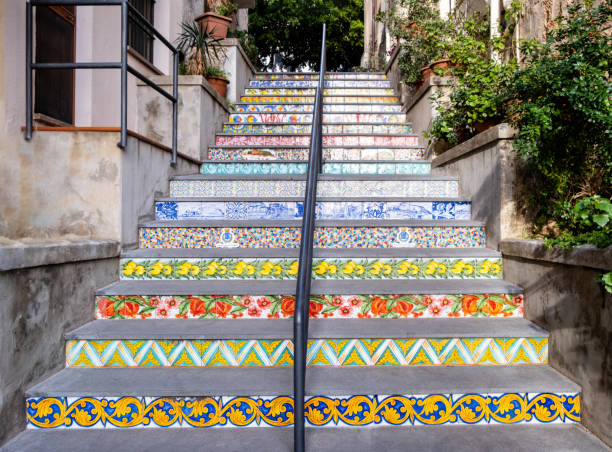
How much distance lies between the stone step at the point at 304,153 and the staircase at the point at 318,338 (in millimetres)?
845

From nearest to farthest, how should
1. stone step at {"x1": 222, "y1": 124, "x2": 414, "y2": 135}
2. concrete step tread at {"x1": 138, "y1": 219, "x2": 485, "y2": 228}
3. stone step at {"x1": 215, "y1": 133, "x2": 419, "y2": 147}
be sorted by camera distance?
concrete step tread at {"x1": 138, "y1": 219, "x2": 485, "y2": 228} → stone step at {"x1": 215, "y1": 133, "x2": 419, "y2": 147} → stone step at {"x1": 222, "y1": 124, "x2": 414, "y2": 135}

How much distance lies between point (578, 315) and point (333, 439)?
3.36 ft

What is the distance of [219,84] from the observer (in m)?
4.21

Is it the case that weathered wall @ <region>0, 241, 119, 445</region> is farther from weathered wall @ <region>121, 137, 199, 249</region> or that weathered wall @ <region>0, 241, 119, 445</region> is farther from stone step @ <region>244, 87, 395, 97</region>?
stone step @ <region>244, 87, 395, 97</region>

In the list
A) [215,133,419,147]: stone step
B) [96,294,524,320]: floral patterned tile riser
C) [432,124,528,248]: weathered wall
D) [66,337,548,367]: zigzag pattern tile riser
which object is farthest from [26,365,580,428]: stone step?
[215,133,419,147]: stone step

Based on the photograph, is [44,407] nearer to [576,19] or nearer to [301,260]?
[301,260]

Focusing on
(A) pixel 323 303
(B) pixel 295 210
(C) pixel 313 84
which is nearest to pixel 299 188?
(B) pixel 295 210

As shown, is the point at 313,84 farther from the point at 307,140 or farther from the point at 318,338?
the point at 318,338

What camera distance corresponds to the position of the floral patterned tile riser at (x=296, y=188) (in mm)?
2771

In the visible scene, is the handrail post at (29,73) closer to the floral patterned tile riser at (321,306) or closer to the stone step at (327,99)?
the floral patterned tile riser at (321,306)

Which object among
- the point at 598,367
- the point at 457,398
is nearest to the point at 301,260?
the point at 457,398

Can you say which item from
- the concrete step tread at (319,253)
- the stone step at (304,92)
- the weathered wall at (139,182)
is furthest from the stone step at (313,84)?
the concrete step tread at (319,253)

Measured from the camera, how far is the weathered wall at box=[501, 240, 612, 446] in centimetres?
133

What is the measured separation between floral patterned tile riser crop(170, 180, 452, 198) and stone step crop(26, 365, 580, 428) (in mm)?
1570
